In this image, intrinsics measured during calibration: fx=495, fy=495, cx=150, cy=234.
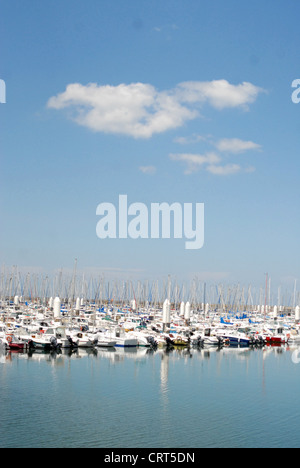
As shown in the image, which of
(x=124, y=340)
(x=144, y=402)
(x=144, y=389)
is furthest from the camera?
(x=124, y=340)

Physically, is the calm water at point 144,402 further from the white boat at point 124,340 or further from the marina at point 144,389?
the white boat at point 124,340

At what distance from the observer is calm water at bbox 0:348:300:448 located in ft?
82.6

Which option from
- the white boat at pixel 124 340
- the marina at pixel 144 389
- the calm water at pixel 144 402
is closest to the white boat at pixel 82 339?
the marina at pixel 144 389

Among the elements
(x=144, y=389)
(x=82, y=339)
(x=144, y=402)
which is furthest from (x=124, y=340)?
(x=144, y=402)

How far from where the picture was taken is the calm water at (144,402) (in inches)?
991

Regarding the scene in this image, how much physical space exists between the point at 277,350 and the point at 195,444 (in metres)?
47.4

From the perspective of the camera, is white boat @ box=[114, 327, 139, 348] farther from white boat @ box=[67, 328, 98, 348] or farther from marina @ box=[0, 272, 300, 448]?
white boat @ box=[67, 328, 98, 348]

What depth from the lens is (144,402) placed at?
33.0 metres

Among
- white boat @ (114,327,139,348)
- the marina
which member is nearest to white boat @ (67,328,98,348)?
the marina

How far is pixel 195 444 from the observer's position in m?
24.4

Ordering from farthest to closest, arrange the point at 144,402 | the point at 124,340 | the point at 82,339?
the point at 124,340 < the point at 82,339 < the point at 144,402

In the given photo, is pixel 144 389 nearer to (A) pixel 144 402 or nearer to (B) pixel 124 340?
(A) pixel 144 402
